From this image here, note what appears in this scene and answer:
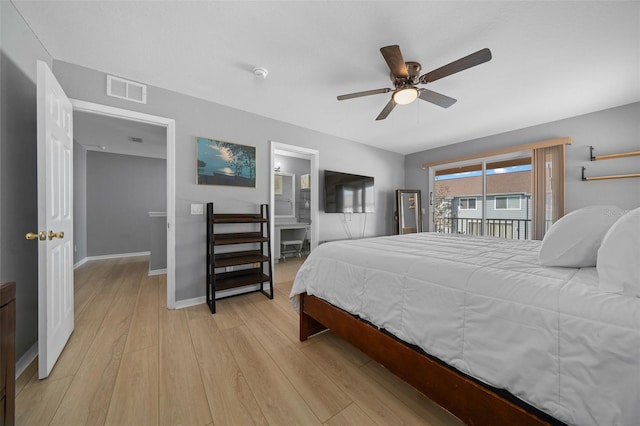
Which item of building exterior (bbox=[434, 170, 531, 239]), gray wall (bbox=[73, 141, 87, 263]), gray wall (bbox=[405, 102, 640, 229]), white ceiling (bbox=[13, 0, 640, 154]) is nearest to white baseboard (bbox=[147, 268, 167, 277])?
gray wall (bbox=[73, 141, 87, 263])

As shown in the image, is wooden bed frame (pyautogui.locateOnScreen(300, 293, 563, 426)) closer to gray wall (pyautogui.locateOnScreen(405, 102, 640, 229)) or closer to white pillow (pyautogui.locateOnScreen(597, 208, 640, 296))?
white pillow (pyautogui.locateOnScreen(597, 208, 640, 296))

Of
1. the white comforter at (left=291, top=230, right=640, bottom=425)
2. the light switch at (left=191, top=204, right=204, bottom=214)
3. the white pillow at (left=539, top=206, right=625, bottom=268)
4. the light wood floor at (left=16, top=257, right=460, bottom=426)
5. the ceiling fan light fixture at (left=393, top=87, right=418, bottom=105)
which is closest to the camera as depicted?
the white comforter at (left=291, top=230, right=640, bottom=425)

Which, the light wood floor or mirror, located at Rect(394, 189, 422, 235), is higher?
mirror, located at Rect(394, 189, 422, 235)

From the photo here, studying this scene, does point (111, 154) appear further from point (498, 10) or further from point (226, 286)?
point (498, 10)

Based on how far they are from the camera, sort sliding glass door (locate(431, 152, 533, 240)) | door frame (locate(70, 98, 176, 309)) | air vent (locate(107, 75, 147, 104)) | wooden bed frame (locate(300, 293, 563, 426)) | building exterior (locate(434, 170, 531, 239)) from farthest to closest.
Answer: building exterior (locate(434, 170, 531, 239)) → sliding glass door (locate(431, 152, 533, 240)) → door frame (locate(70, 98, 176, 309)) → air vent (locate(107, 75, 147, 104)) → wooden bed frame (locate(300, 293, 563, 426))

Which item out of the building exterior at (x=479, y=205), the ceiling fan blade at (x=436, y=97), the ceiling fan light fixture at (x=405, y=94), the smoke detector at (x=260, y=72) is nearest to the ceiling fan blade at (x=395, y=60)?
the ceiling fan light fixture at (x=405, y=94)

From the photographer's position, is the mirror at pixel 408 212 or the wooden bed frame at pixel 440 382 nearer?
the wooden bed frame at pixel 440 382

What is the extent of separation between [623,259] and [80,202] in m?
7.06

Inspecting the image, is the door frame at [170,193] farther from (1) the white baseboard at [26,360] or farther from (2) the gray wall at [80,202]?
(2) the gray wall at [80,202]

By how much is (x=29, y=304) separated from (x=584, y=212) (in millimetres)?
3558

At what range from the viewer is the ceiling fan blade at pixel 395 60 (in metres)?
1.55

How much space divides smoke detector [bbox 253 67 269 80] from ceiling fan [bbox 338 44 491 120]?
0.92 meters

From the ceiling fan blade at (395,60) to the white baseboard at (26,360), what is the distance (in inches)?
125

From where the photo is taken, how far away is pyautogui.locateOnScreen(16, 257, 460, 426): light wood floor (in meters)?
1.18
